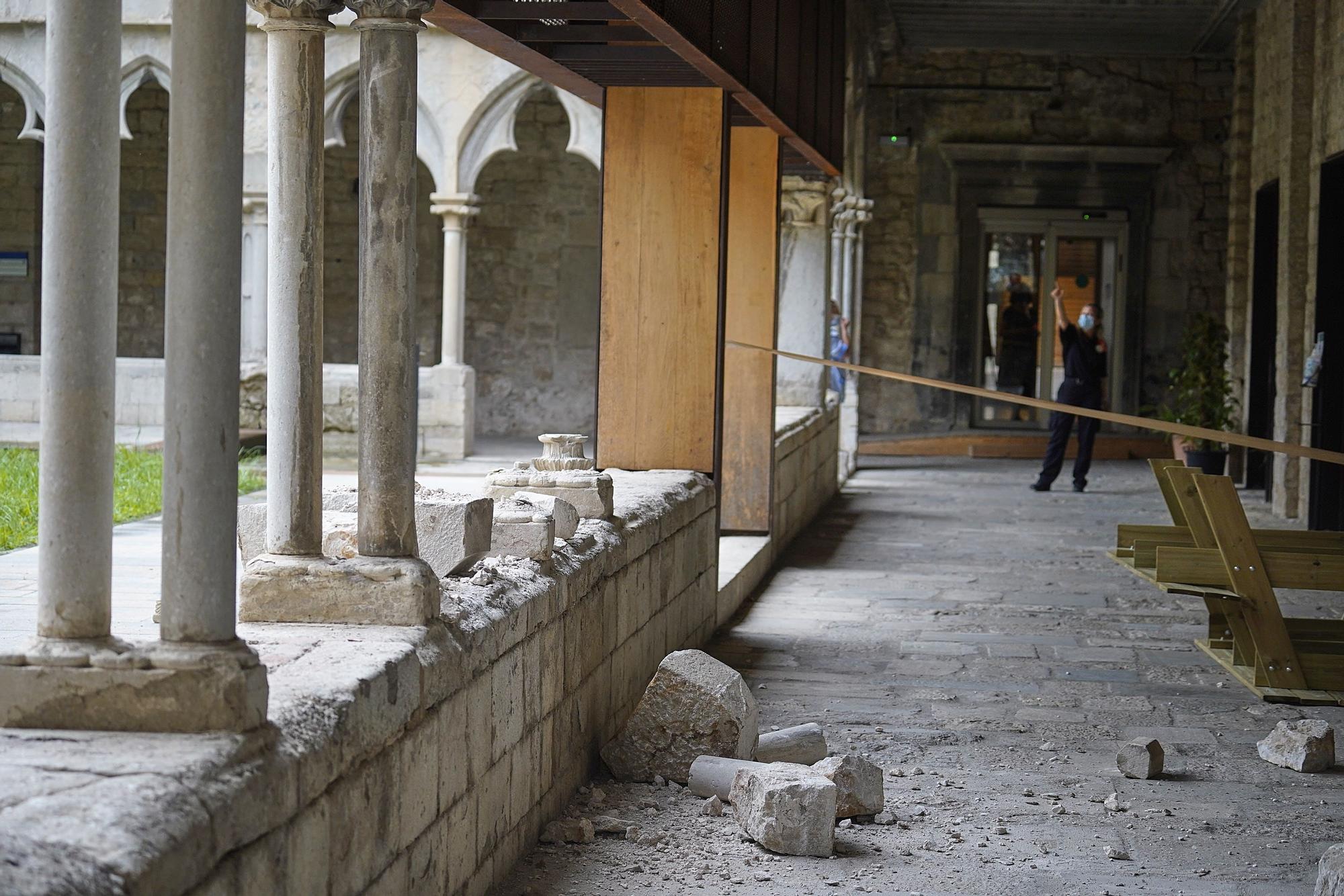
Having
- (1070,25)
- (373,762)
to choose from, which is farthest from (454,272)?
(373,762)

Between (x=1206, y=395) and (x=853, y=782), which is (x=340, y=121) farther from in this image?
(x=853, y=782)

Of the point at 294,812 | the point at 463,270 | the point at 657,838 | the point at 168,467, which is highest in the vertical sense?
the point at 463,270

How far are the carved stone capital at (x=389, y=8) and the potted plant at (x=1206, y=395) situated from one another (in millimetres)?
9939

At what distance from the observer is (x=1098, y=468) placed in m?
14.3

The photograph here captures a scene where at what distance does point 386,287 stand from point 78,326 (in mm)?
898

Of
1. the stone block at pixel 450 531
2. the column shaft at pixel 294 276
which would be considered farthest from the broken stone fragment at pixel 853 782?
the column shaft at pixel 294 276

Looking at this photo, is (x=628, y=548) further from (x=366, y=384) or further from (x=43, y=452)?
(x=43, y=452)

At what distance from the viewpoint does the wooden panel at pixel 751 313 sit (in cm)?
754

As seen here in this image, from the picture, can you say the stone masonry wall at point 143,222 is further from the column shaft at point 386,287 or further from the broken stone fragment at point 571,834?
the column shaft at point 386,287

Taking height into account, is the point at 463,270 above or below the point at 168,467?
above

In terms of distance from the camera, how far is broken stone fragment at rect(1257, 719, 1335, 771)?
13.6 ft

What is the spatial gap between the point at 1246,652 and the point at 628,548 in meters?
2.46

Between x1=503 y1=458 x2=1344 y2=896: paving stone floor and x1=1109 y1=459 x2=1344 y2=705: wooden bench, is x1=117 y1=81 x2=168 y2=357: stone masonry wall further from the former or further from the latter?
x1=1109 y1=459 x2=1344 y2=705: wooden bench

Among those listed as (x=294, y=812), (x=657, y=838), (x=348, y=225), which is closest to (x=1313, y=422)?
(x=657, y=838)
